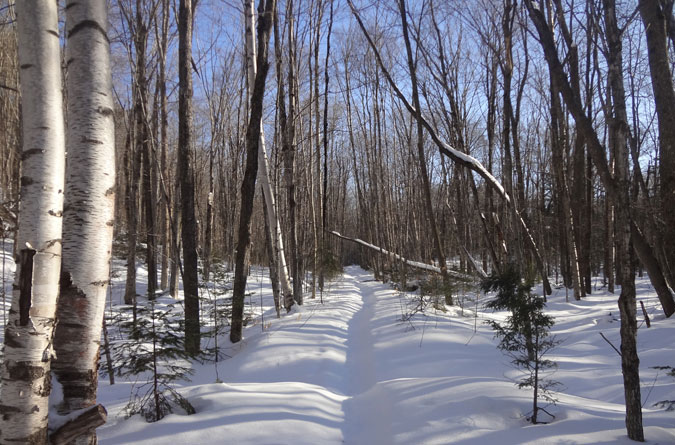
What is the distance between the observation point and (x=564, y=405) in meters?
3.49

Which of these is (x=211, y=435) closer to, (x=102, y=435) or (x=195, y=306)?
(x=102, y=435)

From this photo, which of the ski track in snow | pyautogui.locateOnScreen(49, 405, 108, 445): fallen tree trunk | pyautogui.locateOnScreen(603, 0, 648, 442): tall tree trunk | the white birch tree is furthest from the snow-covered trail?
the white birch tree

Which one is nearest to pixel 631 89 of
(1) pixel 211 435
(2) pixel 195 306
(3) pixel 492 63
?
(3) pixel 492 63

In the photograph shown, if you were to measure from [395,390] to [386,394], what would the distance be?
110 millimetres

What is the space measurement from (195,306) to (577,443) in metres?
4.97

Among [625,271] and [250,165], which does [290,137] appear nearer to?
[250,165]

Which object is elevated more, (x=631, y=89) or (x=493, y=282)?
(x=631, y=89)

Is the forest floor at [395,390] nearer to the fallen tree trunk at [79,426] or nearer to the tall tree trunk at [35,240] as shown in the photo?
the fallen tree trunk at [79,426]

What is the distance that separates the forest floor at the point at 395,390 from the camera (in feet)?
9.98

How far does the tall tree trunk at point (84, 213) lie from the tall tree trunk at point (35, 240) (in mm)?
119

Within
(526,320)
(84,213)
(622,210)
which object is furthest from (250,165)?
(622,210)

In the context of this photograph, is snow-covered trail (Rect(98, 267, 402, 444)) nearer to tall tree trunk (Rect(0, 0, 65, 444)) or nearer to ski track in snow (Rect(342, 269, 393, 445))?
ski track in snow (Rect(342, 269, 393, 445))

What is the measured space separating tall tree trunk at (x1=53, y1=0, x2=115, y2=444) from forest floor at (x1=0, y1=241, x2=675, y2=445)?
4.57 ft

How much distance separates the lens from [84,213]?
185 cm
